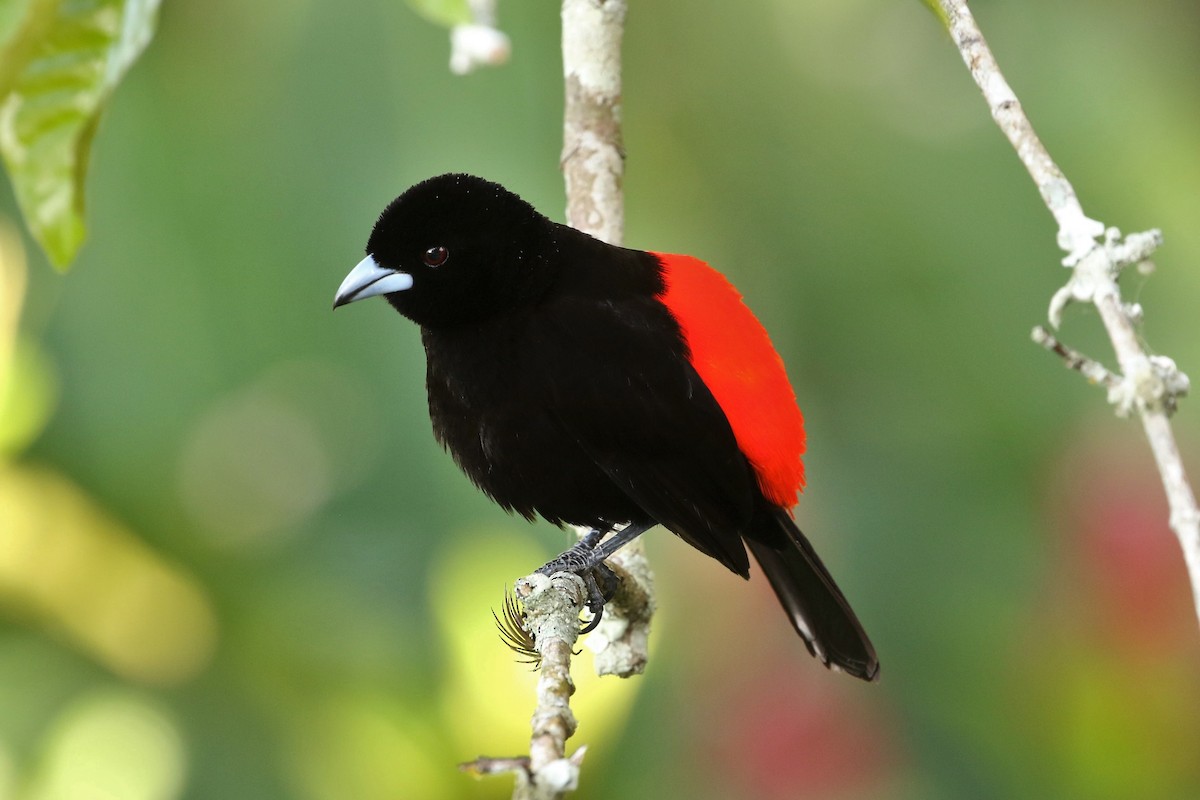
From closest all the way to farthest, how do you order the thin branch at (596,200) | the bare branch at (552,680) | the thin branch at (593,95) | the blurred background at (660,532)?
the bare branch at (552,680), the thin branch at (596,200), the thin branch at (593,95), the blurred background at (660,532)

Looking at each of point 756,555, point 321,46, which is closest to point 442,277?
point 756,555

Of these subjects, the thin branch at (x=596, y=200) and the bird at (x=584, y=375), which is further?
the bird at (x=584, y=375)

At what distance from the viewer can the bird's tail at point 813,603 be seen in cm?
275

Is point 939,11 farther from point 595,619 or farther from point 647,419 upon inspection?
point 595,619

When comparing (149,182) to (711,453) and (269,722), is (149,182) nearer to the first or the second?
(269,722)

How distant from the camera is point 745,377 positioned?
8.36 ft

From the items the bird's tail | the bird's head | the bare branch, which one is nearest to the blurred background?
the bird's tail

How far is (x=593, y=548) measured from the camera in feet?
8.64

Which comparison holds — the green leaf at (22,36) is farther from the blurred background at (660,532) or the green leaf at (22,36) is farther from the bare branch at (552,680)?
the blurred background at (660,532)

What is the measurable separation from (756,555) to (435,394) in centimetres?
86

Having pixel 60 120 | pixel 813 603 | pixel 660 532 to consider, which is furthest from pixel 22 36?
pixel 660 532

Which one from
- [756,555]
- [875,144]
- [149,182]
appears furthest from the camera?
[875,144]

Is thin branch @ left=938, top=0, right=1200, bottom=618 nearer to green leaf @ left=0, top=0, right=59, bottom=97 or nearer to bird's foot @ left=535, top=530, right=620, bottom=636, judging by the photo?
green leaf @ left=0, top=0, right=59, bottom=97

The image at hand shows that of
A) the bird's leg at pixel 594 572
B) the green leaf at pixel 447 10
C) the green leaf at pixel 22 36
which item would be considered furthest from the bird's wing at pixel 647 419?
the green leaf at pixel 22 36
